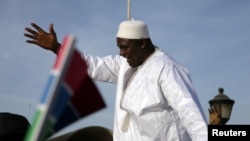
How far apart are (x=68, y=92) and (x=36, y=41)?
3.25m

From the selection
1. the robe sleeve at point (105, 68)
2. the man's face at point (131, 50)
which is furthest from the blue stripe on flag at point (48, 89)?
the robe sleeve at point (105, 68)

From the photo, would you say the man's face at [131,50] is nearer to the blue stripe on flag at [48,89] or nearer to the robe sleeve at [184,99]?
the robe sleeve at [184,99]

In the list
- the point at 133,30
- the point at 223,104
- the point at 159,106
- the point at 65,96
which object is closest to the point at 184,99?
the point at 159,106

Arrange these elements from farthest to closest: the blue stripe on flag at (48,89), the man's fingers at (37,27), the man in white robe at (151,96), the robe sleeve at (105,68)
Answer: the robe sleeve at (105,68) < the man's fingers at (37,27) < the man in white robe at (151,96) < the blue stripe on flag at (48,89)

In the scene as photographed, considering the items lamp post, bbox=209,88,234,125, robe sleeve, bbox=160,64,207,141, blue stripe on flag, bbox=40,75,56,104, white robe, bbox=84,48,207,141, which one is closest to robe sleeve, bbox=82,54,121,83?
white robe, bbox=84,48,207,141

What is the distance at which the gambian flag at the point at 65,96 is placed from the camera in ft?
3.90

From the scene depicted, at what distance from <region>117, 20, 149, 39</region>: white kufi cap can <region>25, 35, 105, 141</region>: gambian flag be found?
2.83 metres

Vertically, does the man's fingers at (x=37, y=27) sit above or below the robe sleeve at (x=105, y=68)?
above

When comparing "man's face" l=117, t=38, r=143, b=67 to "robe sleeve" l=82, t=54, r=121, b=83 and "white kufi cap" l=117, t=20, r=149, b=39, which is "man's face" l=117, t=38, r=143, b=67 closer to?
"white kufi cap" l=117, t=20, r=149, b=39

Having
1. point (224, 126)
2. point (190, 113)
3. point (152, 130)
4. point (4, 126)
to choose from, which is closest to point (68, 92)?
point (4, 126)

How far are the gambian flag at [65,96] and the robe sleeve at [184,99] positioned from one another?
7.36 ft

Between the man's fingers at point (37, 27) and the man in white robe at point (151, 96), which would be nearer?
the man in white robe at point (151, 96)

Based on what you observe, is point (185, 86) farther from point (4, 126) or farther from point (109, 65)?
point (4, 126)

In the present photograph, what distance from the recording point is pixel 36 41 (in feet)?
14.5
